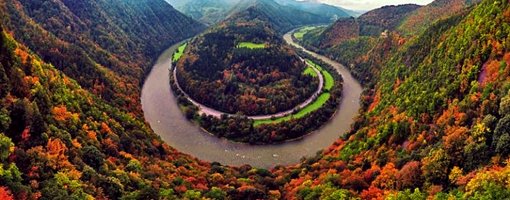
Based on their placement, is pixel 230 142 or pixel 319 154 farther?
pixel 230 142

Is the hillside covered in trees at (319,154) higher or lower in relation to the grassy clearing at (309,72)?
lower

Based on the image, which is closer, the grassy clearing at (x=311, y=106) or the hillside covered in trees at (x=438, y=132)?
the hillside covered in trees at (x=438, y=132)

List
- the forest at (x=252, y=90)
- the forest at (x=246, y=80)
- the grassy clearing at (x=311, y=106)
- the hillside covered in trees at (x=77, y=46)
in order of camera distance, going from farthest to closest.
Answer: the forest at (x=246, y=80)
the grassy clearing at (x=311, y=106)
the forest at (x=252, y=90)
the hillside covered in trees at (x=77, y=46)

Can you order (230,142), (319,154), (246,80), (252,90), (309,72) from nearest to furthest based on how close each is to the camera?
(319,154) < (230,142) < (252,90) < (246,80) < (309,72)

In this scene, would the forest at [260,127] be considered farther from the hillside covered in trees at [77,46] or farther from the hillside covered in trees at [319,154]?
the hillside covered in trees at [77,46]

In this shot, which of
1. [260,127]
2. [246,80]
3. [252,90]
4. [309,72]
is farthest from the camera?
[309,72]

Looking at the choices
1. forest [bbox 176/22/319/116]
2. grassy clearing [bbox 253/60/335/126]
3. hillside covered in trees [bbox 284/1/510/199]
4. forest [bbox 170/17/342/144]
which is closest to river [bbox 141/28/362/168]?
forest [bbox 170/17/342/144]

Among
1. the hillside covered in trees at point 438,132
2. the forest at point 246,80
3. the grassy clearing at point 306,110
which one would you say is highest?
the forest at point 246,80

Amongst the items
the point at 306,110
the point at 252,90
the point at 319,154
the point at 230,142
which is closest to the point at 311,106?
the point at 306,110

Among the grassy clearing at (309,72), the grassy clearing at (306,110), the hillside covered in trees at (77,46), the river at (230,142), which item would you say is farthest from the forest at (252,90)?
the hillside covered in trees at (77,46)

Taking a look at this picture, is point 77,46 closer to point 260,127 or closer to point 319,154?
point 260,127

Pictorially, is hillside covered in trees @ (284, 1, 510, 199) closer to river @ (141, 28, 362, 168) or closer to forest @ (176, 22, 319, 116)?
river @ (141, 28, 362, 168)

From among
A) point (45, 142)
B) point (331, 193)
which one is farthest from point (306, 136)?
point (45, 142)

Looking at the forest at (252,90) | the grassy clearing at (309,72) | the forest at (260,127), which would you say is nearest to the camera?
the forest at (260,127)
